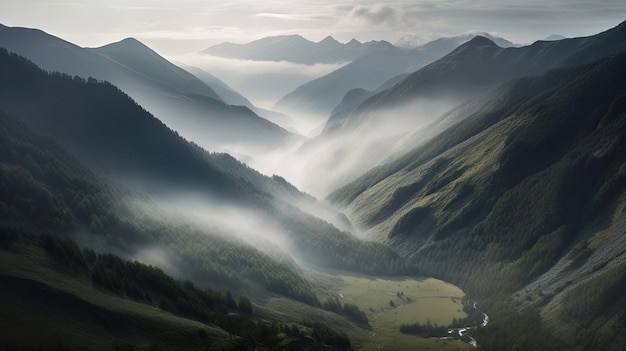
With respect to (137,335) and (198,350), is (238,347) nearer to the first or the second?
Answer: (198,350)

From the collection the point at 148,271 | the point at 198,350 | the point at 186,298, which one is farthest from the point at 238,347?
the point at 148,271

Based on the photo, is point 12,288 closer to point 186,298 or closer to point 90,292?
point 90,292

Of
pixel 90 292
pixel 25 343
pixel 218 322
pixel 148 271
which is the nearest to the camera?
pixel 25 343

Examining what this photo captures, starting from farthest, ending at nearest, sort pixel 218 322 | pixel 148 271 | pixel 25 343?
pixel 148 271 < pixel 218 322 < pixel 25 343

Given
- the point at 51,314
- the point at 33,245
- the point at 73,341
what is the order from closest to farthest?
the point at 73,341 → the point at 51,314 → the point at 33,245

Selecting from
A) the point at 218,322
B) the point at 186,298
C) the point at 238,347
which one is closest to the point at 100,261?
the point at 186,298

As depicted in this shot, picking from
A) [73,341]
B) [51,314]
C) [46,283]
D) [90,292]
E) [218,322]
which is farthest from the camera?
[218,322]

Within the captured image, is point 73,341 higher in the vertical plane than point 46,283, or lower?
lower

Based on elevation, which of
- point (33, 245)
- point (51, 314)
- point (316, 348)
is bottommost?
point (316, 348)

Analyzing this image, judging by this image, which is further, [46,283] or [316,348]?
[316,348]
